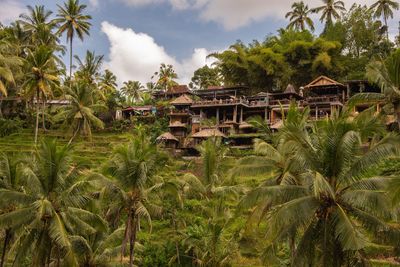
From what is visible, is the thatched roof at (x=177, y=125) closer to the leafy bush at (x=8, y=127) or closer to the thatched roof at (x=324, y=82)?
the thatched roof at (x=324, y=82)

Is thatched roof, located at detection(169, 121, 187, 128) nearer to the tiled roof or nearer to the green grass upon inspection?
the green grass

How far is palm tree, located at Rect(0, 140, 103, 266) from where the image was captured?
1961 cm

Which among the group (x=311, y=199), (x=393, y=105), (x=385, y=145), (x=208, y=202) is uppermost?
(x=393, y=105)

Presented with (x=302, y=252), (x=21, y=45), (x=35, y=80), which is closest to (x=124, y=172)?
(x=302, y=252)

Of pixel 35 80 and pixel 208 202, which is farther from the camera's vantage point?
pixel 35 80

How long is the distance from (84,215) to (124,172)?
9.56ft

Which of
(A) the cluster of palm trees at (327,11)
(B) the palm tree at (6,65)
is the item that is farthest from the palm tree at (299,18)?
(B) the palm tree at (6,65)

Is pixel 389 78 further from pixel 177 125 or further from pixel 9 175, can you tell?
pixel 177 125

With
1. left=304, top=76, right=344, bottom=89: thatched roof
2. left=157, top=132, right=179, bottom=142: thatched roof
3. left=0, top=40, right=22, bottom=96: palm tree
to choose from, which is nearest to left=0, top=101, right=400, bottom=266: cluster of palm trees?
left=0, top=40, right=22, bottom=96: palm tree

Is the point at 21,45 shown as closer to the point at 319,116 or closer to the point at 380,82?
the point at 319,116

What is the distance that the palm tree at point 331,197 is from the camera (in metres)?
15.8

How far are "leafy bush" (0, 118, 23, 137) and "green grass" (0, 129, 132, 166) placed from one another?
1.00 m

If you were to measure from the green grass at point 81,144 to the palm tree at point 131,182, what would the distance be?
86.4 feet

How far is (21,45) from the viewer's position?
63.3m
